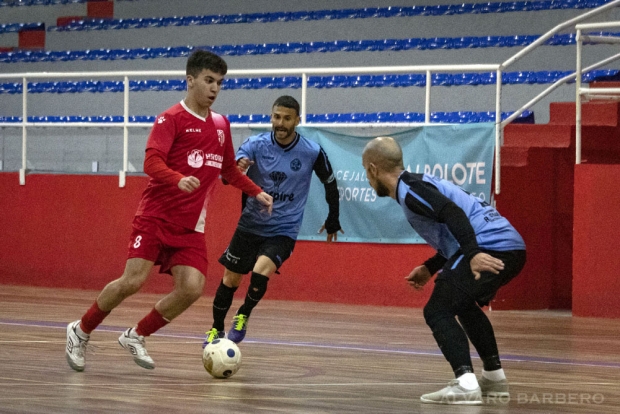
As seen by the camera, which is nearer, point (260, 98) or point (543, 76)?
point (543, 76)

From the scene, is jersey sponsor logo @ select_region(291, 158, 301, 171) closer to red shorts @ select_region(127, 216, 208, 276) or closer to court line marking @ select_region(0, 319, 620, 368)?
court line marking @ select_region(0, 319, 620, 368)

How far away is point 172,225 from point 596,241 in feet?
19.4

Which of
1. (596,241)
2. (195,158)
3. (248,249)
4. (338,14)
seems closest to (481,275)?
(195,158)

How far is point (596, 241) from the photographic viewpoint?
37.8 ft

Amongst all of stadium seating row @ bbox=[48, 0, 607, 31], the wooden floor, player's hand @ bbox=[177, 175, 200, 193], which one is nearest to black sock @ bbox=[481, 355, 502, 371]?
the wooden floor

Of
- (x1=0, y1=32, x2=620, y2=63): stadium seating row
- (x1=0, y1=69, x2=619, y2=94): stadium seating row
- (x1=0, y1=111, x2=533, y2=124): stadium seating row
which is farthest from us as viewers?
(x1=0, y1=32, x2=620, y2=63): stadium seating row

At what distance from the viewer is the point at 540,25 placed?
14.9 meters

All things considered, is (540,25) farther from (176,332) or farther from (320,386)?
(320,386)

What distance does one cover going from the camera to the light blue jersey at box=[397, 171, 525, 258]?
5617mm

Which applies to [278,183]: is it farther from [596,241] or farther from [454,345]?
[596,241]

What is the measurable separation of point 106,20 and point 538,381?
13.2 metres

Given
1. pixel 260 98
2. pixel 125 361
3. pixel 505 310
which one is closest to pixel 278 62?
pixel 260 98

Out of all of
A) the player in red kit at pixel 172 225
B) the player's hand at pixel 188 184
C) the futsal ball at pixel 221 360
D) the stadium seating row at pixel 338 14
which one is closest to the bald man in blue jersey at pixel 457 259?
the player's hand at pixel 188 184

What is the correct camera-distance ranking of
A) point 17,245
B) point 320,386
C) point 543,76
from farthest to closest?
1. point 17,245
2. point 543,76
3. point 320,386
